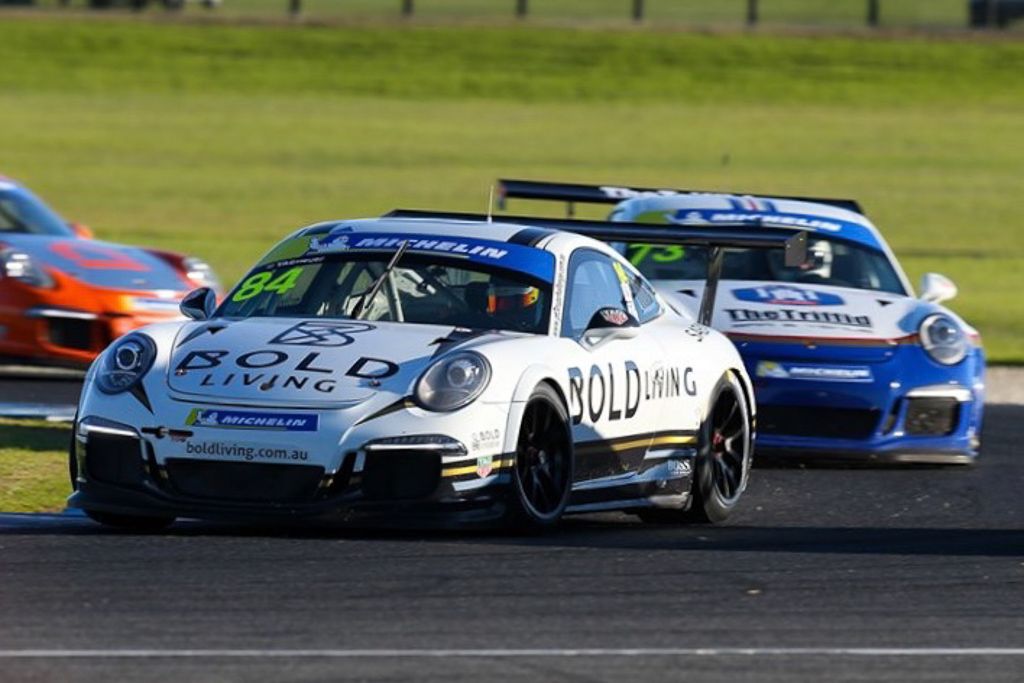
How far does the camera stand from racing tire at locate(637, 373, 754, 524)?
32.6ft

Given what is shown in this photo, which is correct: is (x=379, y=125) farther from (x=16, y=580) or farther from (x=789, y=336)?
(x=16, y=580)

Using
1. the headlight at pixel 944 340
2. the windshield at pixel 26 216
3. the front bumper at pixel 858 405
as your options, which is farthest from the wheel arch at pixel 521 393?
the windshield at pixel 26 216

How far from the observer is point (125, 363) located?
8.71 m

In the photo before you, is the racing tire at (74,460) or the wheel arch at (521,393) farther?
the racing tire at (74,460)

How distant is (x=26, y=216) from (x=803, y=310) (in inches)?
229

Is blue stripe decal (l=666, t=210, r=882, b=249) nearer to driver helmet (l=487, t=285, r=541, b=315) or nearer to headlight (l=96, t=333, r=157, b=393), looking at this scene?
driver helmet (l=487, t=285, r=541, b=315)

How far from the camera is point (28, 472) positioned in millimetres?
10797

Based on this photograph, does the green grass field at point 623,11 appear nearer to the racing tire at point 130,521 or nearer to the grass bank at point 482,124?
the grass bank at point 482,124

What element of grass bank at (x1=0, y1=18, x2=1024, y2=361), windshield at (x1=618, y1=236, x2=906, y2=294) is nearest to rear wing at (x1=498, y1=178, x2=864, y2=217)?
windshield at (x1=618, y1=236, x2=906, y2=294)

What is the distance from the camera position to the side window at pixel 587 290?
9430mm

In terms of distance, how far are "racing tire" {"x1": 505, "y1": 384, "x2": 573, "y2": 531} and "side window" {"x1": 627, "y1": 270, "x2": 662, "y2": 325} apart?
47.0 inches

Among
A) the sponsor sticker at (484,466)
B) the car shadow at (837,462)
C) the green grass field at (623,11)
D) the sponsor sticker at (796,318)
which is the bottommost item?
the green grass field at (623,11)

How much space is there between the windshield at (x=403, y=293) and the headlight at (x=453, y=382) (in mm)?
663

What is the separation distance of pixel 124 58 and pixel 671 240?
130ft
